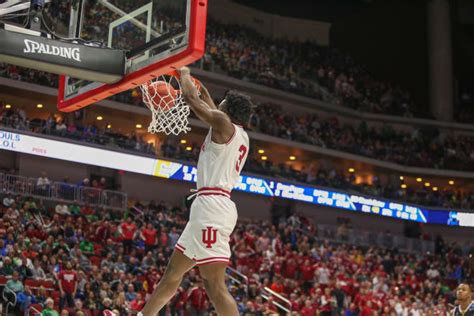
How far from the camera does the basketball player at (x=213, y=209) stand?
6617 mm

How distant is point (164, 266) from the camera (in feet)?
73.0

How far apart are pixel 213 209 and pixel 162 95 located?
90.2 inches

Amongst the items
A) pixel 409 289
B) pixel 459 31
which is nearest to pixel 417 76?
pixel 459 31

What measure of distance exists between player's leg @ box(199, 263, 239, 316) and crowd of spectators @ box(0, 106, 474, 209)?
2189 centimetres

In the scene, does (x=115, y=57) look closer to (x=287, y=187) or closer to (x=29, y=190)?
(x=29, y=190)

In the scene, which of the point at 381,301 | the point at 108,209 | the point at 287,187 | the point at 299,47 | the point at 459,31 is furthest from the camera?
the point at 459,31

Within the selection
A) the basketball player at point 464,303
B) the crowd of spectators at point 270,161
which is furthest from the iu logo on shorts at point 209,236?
the crowd of spectators at point 270,161

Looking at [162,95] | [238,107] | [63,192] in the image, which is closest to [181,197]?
[63,192]

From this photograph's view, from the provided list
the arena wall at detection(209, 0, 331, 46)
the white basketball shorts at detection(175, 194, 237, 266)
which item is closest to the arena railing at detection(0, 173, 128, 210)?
the arena wall at detection(209, 0, 331, 46)

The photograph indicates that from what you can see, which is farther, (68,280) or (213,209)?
(68,280)

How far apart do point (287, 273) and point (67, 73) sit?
1938 centimetres

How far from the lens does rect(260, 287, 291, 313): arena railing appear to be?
22.8 meters

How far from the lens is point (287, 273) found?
26469 millimetres

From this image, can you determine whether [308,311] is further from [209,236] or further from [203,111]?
[203,111]
